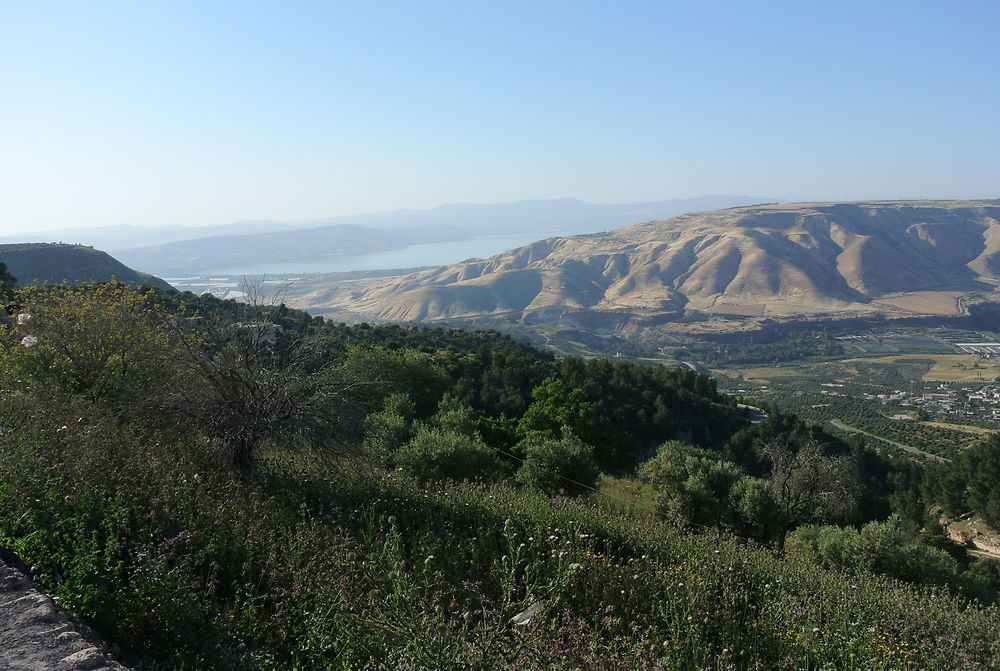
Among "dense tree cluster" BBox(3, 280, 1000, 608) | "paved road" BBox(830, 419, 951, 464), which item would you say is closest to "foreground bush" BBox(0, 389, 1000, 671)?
"dense tree cluster" BBox(3, 280, 1000, 608)

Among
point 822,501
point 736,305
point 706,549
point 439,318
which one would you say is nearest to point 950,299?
point 736,305

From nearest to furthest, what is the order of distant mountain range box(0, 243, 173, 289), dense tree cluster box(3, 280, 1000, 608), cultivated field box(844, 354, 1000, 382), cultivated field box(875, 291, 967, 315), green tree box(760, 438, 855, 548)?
dense tree cluster box(3, 280, 1000, 608), green tree box(760, 438, 855, 548), distant mountain range box(0, 243, 173, 289), cultivated field box(844, 354, 1000, 382), cultivated field box(875, 291, 967, 315)

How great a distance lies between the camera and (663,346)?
124125mm

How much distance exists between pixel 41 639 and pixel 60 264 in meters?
58.5

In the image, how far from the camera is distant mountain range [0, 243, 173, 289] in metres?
45.3

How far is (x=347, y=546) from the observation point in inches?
186

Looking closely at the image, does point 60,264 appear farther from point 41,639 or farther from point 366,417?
point 41,639

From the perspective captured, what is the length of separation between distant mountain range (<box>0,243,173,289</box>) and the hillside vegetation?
141 ft

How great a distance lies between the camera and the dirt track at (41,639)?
2643mm

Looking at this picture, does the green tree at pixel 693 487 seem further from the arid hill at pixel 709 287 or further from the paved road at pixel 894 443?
the arid hill at pixel 709 287

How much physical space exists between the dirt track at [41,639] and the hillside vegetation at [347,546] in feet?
0.74

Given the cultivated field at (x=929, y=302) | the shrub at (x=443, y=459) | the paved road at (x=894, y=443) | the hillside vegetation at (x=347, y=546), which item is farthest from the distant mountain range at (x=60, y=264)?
the cultivated field at (x=929, y=302)

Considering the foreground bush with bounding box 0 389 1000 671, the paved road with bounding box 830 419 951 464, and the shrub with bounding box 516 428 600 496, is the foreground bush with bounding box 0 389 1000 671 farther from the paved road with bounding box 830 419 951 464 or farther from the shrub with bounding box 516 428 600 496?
the paved road with bounding box 830 419 951 464

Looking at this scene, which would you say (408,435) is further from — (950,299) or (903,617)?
(950,299)
